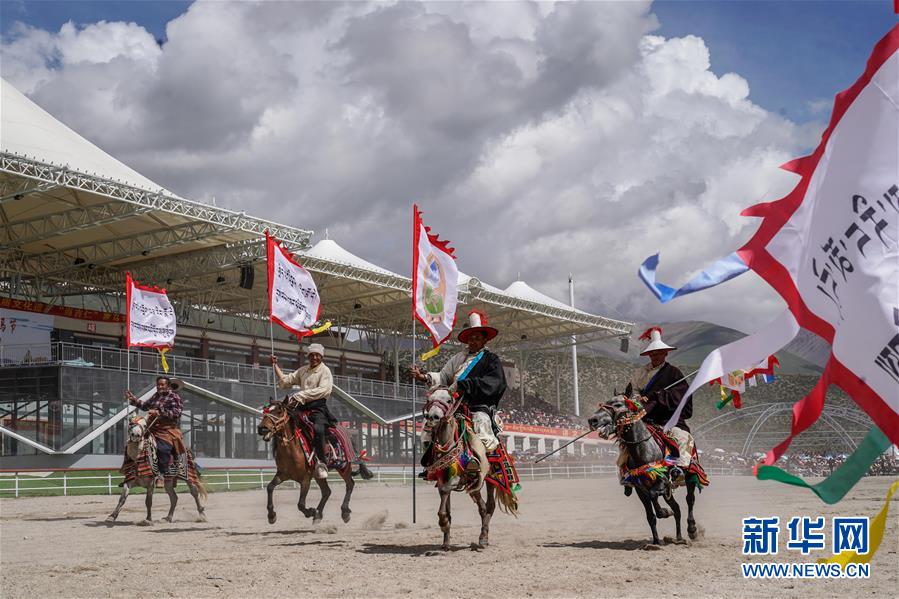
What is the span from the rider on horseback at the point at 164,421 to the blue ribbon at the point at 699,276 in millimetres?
11164

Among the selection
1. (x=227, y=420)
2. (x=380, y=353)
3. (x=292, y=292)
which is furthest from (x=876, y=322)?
(x=380, y=353)

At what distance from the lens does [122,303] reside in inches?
1807

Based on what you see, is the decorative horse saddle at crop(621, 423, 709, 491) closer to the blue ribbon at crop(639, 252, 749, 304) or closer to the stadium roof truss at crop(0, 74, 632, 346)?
the blue ribbon at crop(639, 252, 749, 304)

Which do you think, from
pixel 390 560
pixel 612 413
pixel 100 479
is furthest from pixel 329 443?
pixel 100 479

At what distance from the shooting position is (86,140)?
35.3 meters

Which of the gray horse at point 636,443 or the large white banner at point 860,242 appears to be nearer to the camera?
the large white banner at point 860,242

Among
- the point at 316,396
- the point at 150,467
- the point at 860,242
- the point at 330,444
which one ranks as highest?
the point at 860,242

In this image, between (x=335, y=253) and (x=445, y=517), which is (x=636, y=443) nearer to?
(x=445, y=517)

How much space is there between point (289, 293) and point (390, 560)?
7160 mm

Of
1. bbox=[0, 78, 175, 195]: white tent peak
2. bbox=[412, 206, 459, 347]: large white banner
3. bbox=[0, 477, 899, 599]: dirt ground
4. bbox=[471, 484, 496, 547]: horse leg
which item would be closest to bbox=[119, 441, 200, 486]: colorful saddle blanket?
bbox=[0, 477, 899, 599]: dirt ground

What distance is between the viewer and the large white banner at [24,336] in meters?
32.3

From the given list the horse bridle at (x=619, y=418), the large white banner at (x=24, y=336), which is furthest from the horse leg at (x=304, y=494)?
the large white banner at (x=24, y=336)

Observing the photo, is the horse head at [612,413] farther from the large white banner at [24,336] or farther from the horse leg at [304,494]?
the large white banner at [24,336]

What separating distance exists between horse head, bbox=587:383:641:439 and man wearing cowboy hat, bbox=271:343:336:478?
3843 mm
